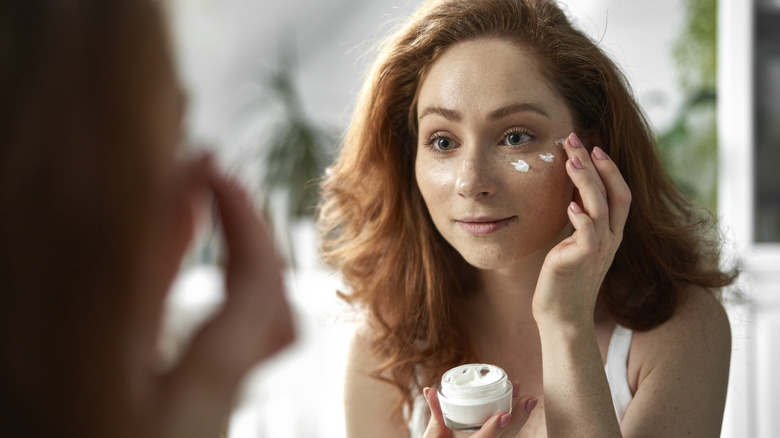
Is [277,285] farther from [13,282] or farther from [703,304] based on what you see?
[703,304]

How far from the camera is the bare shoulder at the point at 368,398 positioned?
110cm

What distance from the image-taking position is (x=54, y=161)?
0.32 metres

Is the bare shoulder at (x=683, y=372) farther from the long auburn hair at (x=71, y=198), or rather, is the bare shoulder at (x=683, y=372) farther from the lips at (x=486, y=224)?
the long auburn hair at (x=71, y=198)

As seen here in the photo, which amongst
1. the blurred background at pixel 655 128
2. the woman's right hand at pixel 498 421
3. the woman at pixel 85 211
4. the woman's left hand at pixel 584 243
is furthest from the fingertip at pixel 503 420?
the blurred background at pixel 655 128

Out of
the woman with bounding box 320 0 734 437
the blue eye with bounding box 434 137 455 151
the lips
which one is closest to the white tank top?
the woman with bounding box 320 0 734 437

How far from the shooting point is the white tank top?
98cm

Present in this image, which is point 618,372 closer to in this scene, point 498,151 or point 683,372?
point 683,372

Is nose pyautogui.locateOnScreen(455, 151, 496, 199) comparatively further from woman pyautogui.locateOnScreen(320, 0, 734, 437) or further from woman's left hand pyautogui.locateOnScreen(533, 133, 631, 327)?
woman's left hand pyautogui.locateOnScreen(533, 133, 631, 327)

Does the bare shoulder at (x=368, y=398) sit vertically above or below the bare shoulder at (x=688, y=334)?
below

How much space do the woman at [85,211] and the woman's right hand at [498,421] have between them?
49cm

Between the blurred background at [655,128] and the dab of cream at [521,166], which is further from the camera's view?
the blurred background at [655,128]

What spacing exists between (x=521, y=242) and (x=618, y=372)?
261 millimetres

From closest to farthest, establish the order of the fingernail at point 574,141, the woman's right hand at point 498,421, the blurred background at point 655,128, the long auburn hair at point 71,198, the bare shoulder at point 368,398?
the long auburn hair at point 71,198
the woman's right hand at point 498,421
the fingernail at point 574,141
the bare shoulder at point 368,398
the blurred background at point 655,128

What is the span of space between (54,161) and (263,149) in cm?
184
